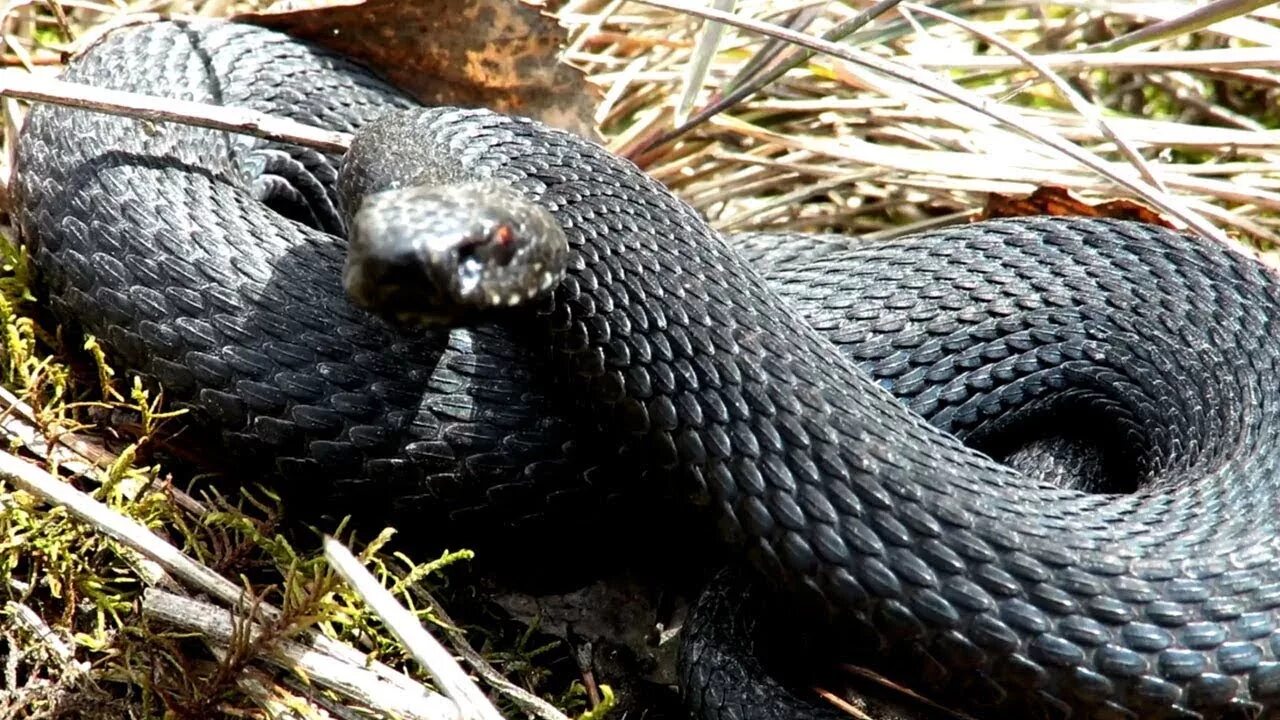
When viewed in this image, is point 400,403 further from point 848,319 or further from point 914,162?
point 914,162

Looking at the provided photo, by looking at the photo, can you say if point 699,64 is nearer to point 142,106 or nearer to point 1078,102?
point 1078,102

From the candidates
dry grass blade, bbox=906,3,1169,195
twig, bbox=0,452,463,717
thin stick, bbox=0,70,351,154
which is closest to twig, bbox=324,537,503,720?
twig, bbox=0,452,463,717

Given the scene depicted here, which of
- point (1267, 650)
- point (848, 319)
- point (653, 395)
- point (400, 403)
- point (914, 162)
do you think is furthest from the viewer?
point (914, 162)

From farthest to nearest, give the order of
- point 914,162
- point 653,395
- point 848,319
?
point 914,162
point 848,319
point 653,395

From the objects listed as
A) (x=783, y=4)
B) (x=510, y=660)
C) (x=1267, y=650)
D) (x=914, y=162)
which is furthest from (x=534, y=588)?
(x=783, y=4)

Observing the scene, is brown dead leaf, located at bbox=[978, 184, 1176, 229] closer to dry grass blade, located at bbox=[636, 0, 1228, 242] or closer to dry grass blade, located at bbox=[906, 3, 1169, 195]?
dry grass blade, located at bbox=[906, 3, 1169, 195]
